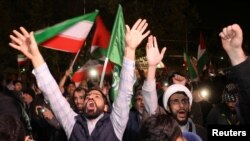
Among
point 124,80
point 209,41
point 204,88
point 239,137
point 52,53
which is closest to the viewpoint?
point 239,137

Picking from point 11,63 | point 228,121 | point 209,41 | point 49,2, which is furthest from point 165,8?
point 228,121

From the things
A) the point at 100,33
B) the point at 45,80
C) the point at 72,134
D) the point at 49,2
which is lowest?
the point at 72,134

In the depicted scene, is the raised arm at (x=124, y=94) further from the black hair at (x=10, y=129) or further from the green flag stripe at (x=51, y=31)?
the green flag stripe at (x=51, y=31)

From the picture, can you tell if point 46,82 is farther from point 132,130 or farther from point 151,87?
point 132,130

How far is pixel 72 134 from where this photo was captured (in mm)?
4457

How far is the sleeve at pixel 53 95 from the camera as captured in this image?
173 inches

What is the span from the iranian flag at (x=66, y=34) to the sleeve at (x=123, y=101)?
219 centimetres

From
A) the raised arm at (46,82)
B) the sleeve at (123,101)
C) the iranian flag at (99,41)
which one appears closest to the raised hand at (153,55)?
the sleeve at (123,101)

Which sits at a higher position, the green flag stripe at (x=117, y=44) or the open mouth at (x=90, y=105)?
the green flag stripe at (x=117, y=44)

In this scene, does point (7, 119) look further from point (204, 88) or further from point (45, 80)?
point (204, 88)

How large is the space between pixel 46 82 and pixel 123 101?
26.7 inches

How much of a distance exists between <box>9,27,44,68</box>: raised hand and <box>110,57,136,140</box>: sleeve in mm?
765

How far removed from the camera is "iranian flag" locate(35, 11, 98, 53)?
635cm

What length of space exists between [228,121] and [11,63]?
28911 mm
